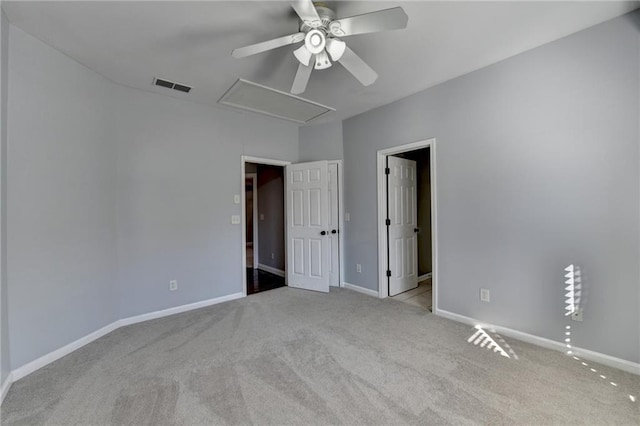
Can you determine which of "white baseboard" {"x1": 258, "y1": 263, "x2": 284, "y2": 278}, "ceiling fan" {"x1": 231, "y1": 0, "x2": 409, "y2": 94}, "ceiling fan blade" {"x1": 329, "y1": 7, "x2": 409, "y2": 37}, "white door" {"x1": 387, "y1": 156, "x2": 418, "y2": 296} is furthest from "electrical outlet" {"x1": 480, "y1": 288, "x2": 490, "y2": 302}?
"white baseboard" {"x1": 258, "y1": 263, "x2": 284, "y2": 278}

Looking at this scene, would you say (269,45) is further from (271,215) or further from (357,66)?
(271,215)

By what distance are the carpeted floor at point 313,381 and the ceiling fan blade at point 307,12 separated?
237cm

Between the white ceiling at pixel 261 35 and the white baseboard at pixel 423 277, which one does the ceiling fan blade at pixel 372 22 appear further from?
the white baseboard at pixel 423 277

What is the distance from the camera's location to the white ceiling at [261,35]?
1871 mm

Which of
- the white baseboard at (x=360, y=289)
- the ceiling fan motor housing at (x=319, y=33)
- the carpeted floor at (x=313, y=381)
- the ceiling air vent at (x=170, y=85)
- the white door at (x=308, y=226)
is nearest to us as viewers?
the carpeted floor at (x=313, y=381)

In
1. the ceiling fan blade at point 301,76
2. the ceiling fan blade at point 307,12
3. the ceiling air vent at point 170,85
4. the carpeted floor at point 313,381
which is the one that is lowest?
the carpeted floor at point 313,381

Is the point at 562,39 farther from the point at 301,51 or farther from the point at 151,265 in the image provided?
the point at 151,265

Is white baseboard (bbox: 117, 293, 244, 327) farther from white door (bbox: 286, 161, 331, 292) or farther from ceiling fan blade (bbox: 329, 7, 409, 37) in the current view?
ceiling fan blade (bbox: 329, 7, 409, 37)

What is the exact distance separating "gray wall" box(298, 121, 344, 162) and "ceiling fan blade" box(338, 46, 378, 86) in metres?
2.06

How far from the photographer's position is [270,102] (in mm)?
3420

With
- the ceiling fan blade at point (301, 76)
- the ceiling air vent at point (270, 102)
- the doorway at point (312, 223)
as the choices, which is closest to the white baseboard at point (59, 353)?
the doorway at point (312, 223)

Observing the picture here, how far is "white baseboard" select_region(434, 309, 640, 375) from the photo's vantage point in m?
2.01

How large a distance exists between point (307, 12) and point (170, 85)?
2.09 m

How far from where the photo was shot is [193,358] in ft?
7.39
